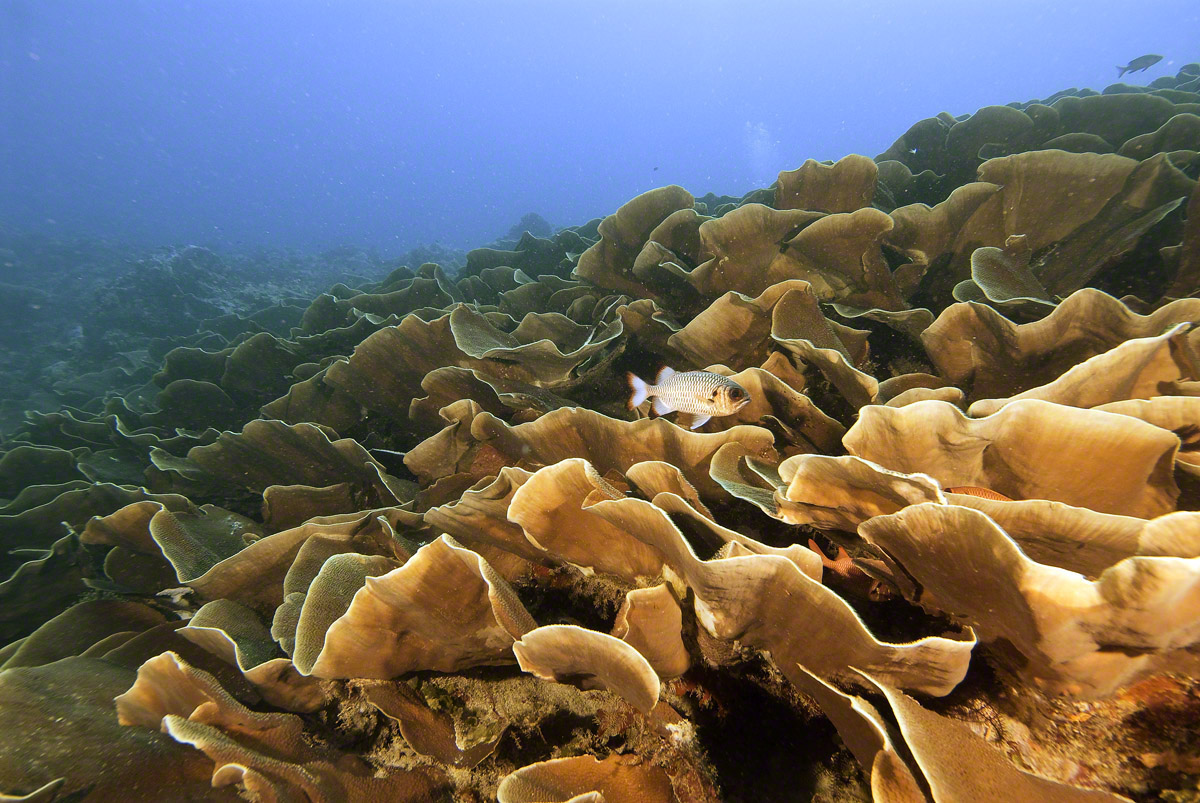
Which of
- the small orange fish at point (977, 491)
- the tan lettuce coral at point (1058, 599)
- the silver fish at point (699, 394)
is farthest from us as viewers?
the silver fish at point (699, 394)

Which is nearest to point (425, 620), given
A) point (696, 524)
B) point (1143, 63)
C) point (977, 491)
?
point (696, 524)

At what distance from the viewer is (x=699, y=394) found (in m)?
1.84

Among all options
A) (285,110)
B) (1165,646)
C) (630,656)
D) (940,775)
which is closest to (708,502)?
(630,656)

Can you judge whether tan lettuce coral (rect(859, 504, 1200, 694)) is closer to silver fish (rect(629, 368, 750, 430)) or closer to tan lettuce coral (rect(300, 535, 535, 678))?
silver fish (rect(629, 368, 750, 430))

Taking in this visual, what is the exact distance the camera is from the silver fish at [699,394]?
1772 millimetres

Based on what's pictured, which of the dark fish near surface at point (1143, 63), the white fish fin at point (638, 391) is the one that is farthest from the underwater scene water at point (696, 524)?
the dark fish near surface at point (1143, 63)

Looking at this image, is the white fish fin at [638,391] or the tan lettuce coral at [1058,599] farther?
the white fish fin at [638,391]

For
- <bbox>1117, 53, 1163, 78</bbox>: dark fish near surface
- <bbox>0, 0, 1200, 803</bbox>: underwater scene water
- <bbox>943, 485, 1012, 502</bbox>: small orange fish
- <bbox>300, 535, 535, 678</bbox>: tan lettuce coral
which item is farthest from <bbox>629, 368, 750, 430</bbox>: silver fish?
<bbox>1117, 53, 1163, 78</bbox>: dark fish near surface

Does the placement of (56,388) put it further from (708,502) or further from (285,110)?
(285,110)

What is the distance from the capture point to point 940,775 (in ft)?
2.72

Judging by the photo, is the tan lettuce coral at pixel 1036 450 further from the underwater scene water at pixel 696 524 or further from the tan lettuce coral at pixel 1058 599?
the tan lettuce coral at pixel 1058 599

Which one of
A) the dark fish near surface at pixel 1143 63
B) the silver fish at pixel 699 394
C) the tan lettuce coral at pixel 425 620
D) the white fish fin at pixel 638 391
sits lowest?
the tan lettuce coral at pixel 425 620

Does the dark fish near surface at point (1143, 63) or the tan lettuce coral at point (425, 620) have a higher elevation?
the dark fish near surface at point (1143, 63)

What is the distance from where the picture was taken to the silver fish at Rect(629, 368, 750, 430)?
1772mm
